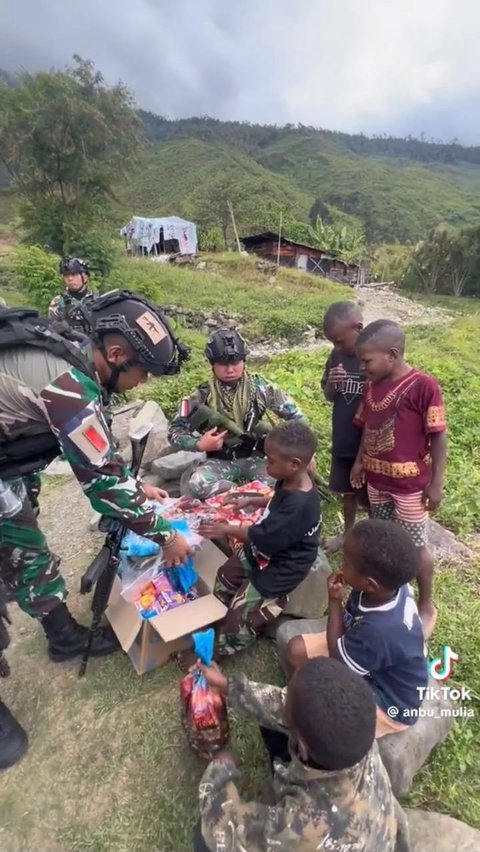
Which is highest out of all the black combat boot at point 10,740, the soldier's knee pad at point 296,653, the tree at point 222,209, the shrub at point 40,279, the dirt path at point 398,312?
the tree at point 222,209

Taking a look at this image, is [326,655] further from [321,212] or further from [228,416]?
[321,212]

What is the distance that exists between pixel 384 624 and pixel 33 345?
1.67m

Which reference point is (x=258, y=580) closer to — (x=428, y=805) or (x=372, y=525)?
(x=372, y=525)

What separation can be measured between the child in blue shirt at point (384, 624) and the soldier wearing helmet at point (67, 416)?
0.90 metres

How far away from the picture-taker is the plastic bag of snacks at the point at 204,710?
76.5 inches

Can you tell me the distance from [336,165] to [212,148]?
22.9 meters

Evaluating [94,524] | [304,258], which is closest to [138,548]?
[94,524]

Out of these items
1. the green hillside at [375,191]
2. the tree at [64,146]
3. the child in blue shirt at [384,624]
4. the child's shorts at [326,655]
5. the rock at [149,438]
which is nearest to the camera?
the child in blue shirt at [384,624]

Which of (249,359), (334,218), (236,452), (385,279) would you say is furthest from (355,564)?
(334,218)

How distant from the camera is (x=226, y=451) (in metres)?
3.57

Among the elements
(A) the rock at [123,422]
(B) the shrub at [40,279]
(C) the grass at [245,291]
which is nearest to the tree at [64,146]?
(C) the grass at [245,291]

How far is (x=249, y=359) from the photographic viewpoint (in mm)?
9812

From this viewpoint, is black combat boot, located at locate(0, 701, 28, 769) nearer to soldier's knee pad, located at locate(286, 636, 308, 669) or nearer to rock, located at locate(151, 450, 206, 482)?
soldier's knee pad, located at locate(286, 636, 308, 669)

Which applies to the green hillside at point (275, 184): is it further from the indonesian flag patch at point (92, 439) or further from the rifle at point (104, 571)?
the indonesian flag patch at point (92, 439)
